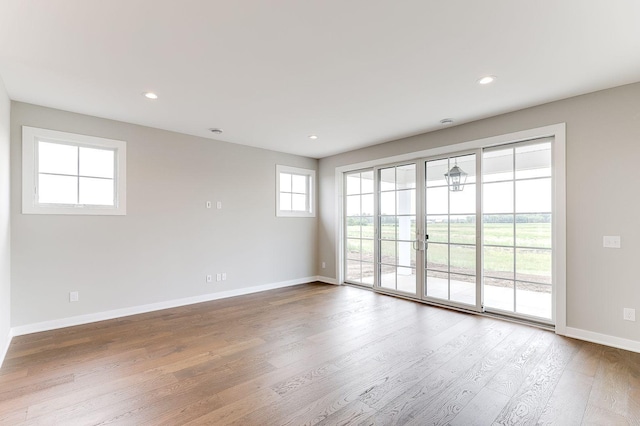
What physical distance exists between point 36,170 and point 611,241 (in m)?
6.33

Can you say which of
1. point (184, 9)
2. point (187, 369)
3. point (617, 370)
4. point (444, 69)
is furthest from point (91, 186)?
point (617, 370)

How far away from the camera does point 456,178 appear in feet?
14.6

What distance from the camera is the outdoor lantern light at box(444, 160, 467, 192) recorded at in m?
4.39

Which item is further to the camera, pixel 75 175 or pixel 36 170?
pixel 75 175

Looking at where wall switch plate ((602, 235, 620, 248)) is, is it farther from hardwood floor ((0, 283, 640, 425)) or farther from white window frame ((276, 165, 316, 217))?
white window frame ((276, 165, 316, 217))

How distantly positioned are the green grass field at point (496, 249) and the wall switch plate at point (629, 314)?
0.71 m

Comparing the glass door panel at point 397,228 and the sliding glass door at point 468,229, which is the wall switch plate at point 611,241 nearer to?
the sliding glass door at point 468,229

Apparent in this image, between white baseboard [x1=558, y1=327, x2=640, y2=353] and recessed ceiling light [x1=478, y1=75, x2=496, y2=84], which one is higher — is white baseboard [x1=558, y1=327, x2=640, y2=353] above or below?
Answer: below

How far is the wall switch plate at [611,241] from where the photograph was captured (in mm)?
3080

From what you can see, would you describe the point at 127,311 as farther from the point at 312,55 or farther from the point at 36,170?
the point at 312,55

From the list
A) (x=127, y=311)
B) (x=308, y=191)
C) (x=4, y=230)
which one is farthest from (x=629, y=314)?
(x=4, y=230)

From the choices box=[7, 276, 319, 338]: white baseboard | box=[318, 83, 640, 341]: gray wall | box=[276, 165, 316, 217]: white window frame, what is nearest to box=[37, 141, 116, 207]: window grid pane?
box=[7, 276, 319, 338]: white baseboard

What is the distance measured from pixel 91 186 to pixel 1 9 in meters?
2.44

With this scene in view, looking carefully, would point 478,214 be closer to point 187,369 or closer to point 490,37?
point 490,37
